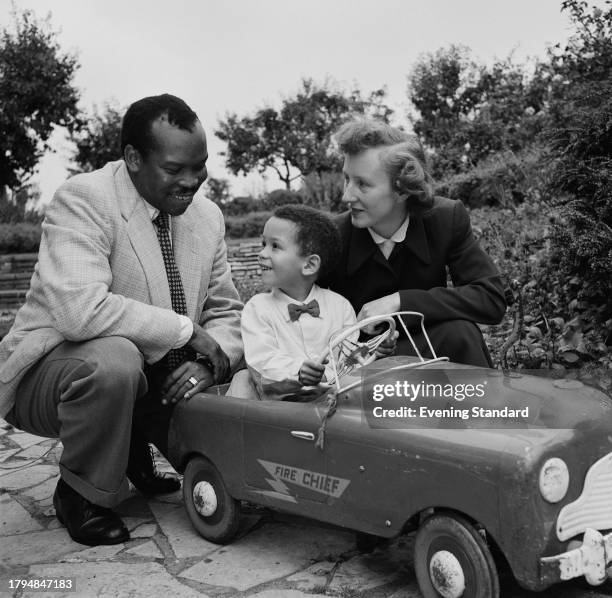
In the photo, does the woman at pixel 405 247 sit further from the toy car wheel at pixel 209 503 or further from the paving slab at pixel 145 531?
the paving slab at pixel 145 531

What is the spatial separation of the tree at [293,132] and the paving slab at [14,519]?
96.6 ft

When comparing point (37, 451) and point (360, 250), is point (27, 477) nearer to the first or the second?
point (37, 451)

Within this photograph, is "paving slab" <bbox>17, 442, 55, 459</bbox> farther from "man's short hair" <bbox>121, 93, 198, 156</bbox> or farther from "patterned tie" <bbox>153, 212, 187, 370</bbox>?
"man's short hair" <bbox>121, 93, 198, 156</bbox>

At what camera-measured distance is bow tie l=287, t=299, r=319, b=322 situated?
307 centimetres

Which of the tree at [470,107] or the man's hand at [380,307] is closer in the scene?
the man's hand at [380,307]

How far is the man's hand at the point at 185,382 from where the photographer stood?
3071 mm

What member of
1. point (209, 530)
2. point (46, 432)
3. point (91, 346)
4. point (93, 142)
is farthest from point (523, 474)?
point (93, 142)

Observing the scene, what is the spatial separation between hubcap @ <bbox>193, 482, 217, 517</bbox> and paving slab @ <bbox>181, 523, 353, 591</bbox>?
Answer: 158 mm

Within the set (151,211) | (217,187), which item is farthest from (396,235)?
(217,187)

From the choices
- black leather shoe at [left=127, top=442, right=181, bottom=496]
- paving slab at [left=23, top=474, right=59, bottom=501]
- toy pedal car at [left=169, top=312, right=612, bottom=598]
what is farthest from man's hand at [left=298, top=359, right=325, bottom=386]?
paving slab at [left=23, top=474, right=59, bottom=501]

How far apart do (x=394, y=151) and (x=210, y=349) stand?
1103mm

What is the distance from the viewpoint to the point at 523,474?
202 cm

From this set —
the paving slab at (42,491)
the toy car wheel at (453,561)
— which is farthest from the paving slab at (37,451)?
the toy car wheel at (453,561)

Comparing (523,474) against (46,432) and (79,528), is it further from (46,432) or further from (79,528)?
(46,432)
